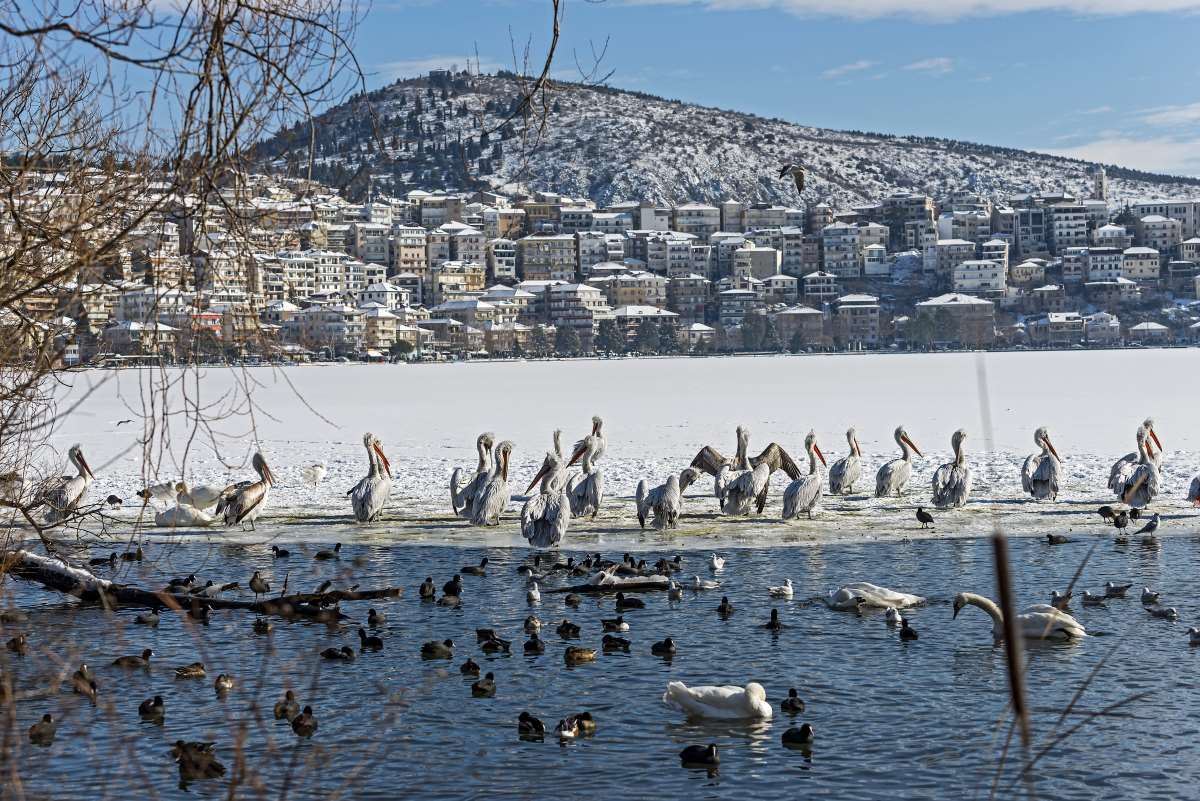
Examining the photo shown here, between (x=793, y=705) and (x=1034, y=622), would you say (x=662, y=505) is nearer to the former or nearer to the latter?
(x=1034, y=622)

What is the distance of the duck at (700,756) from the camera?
234 inches

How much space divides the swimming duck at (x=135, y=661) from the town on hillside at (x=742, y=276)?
81.9 meters

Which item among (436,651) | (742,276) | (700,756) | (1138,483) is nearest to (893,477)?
(1138,483)

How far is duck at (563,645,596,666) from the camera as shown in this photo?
7.70 m

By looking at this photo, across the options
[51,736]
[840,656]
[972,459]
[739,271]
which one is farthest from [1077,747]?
[739,271]

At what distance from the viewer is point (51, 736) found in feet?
21.1

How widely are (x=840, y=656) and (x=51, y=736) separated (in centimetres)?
408

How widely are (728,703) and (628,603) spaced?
255 centimetres

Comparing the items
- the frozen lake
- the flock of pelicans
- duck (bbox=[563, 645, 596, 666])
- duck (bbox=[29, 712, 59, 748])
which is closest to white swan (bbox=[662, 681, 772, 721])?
duck (bbox=[563, 645, 596, 666])

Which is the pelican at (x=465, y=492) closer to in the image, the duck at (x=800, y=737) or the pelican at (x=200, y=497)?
the pelican at (x=200, y=497)

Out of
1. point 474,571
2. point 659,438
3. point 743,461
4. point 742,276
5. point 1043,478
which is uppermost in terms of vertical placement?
point 742,276

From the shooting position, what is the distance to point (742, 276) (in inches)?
5714

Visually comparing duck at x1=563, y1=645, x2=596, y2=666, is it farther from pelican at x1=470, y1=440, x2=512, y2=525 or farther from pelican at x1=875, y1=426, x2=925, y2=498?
pelican at x1=875, y1=426, x2=925, y2=498

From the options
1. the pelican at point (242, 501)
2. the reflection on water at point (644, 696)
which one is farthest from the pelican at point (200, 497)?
the reflection on water at point (644, 696)
